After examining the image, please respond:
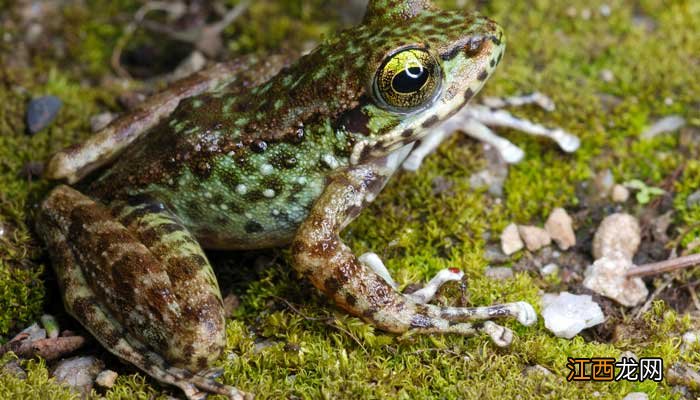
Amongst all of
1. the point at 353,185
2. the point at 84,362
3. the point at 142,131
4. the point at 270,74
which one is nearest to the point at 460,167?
the point at 353,185

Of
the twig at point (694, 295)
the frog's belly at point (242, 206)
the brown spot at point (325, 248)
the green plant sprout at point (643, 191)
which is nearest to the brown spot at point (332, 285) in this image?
the brown spot at point (325, 248)

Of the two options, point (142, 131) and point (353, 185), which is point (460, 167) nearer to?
point (353, 185)

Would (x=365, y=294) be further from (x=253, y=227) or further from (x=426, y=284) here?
(x=253, y=227)

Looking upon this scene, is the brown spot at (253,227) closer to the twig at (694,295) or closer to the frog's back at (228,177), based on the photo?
the frog's back at (228,177)

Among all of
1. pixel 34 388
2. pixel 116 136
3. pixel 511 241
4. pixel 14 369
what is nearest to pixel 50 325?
pixel 14 369

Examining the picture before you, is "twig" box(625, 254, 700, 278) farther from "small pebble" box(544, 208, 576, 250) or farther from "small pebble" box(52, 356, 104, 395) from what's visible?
"small pebble" box(52, 356, 104, 395)

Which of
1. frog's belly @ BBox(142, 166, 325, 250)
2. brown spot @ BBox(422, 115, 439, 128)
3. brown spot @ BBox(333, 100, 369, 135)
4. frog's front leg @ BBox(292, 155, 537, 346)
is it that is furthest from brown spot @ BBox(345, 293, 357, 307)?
brown spot @ BBox(422, 115, 439, 128)
